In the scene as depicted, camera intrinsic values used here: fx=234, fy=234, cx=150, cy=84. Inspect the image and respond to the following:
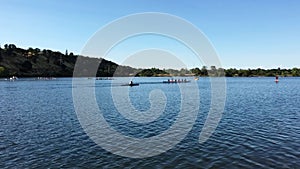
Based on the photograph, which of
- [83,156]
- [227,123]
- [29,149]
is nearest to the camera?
[83,156]

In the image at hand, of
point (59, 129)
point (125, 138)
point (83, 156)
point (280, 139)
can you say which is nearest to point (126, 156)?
point (83, 156)

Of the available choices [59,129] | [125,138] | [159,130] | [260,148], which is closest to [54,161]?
[125,138]

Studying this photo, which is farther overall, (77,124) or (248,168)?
(77,124)

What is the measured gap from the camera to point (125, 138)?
1140 inches

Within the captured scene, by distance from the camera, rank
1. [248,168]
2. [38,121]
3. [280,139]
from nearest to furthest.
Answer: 1. [248,168]
2. [280,139]
3. [38,121]

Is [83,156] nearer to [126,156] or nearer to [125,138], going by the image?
[126,156]

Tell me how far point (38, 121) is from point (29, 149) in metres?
15.6

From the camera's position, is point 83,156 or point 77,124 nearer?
point 83,156

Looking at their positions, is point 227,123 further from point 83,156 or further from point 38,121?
point 38,121

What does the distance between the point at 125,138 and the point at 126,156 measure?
6.41 meters

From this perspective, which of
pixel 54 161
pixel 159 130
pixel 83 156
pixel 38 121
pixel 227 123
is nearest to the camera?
pixel 54 161

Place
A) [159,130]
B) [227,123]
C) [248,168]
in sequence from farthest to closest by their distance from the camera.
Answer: [227,123], [159,130], [248,168]

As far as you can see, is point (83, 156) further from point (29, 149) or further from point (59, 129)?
point (59, 129)

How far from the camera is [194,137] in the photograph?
2886cm
